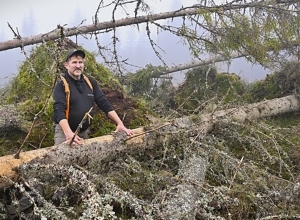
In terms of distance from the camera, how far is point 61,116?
4.27 metres

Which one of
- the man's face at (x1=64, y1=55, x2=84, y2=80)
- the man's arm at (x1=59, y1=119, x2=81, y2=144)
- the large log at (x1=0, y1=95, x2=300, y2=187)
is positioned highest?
the man's face at (x1=64, y1=55, x2=84, y2=80)

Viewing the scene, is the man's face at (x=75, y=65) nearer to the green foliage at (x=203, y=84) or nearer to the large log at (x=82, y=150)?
the large log at (x=82, y=150)

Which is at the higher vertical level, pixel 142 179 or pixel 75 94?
pixel 75 94

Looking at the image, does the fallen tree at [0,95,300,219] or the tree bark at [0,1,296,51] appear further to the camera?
the tree bark at [0,1,296,51]

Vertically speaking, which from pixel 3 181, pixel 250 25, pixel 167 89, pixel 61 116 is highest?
pixel 250 25

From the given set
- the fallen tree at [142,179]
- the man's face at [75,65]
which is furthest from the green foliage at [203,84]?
the man's face at [75,65]

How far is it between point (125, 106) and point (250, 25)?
310cm

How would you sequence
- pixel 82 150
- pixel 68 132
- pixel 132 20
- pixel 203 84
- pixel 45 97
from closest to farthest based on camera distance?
pixel 82 150
pixel 68 132
pixel 45 97
pixel 132 20
pixel 203 84

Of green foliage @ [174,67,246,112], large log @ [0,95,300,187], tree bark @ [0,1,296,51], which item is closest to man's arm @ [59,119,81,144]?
large log @ [0,95,300,187]

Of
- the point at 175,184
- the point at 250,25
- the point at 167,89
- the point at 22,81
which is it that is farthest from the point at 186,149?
the point at 167,89

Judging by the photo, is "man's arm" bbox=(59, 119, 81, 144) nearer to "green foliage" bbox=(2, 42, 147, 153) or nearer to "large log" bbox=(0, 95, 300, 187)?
"large log" bbox=(0, 95, 300, 187)

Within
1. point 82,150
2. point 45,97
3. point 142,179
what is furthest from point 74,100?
point 45,97

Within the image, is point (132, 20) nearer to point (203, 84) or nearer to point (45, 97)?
point (45, 97)

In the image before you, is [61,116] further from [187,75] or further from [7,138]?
[187,75]
